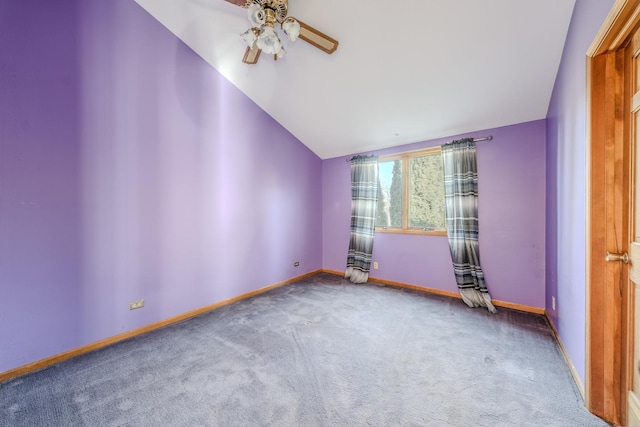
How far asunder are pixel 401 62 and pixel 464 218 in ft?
6.51

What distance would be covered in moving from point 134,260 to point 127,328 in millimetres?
641

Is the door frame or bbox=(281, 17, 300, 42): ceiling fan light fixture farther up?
bbox=(281, 17, 300, 42): ceiling fan light fixture

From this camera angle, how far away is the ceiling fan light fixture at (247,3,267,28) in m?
1.66

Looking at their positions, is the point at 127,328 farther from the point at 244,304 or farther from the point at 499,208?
the point at 499,208

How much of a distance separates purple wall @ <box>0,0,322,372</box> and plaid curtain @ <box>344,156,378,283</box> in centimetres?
165

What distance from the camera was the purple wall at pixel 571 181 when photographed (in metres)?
1.51

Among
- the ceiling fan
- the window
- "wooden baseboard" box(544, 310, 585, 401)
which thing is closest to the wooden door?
"wooden baseboard" box(544, 310, 585, 401)

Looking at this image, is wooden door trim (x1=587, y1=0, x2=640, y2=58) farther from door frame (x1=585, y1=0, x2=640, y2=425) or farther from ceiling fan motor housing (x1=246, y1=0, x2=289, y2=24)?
ceiling fan motor housing (x1=246, y1=0, x2=289, y2=24)

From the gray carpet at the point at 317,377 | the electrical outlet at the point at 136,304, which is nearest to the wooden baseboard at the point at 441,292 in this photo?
the gray carpet at the point at 317,377

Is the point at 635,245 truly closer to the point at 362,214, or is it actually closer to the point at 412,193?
the point at 412,193

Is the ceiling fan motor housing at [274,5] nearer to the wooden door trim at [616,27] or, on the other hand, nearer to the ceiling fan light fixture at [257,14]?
the ceiling fan light fixture at [257,14]

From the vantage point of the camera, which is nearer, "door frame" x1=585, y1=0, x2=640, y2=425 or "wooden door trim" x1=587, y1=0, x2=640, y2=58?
"wooden door trim" x1=587, y1=0, x2=640, y2=58

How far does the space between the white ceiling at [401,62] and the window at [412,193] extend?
0.36 metres

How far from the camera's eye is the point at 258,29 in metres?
1.73
